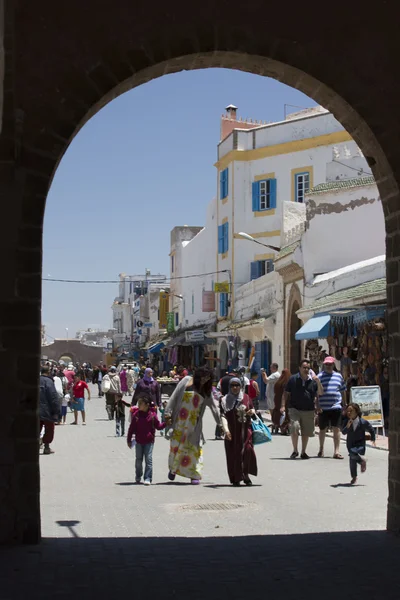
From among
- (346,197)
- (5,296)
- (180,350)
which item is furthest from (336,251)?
(180,350)

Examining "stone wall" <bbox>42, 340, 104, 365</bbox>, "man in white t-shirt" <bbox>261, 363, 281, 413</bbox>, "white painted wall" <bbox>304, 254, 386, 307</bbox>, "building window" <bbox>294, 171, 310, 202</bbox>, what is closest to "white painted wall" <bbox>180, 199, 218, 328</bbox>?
"building window" <bbox>294, 171, 310, 202</bbox>

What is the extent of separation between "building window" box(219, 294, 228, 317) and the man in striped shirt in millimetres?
27597

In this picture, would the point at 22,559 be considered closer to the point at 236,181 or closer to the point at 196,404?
A: the point at 196,404

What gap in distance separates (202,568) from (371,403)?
41.0 ft

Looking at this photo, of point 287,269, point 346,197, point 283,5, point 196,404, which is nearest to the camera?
point 283,5

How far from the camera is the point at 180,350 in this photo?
176ft

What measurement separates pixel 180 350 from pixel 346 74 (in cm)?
4575

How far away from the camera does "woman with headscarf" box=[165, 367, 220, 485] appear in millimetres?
12344

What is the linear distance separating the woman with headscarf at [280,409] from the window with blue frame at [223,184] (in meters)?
23.1

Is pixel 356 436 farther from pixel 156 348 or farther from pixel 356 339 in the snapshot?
pixel 156 348

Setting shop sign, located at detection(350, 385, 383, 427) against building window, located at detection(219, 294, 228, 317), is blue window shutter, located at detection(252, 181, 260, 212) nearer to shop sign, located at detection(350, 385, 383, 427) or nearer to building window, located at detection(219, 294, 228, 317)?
building window, located at detection(219, 294, 228, 317)

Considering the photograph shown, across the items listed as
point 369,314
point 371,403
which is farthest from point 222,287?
point 371,403

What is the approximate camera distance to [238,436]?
12.6 m

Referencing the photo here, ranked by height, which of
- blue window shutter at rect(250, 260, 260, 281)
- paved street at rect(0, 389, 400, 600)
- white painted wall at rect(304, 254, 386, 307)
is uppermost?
blue window shutter at rect(250, 260, 260, 281)
